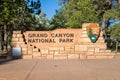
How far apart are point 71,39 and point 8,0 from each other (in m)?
14.1

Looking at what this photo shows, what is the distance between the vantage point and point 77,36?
20.8m

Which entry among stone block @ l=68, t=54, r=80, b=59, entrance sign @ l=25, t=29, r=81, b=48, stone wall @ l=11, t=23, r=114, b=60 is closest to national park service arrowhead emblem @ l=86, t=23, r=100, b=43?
stone wall @ l=11, t=23, r=114, b=60

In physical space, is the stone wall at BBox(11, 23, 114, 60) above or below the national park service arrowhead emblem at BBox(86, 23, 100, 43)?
below

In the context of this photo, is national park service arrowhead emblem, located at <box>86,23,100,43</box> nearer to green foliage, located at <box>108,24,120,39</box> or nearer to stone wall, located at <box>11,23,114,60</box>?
stone wall, located at <box>11,23,114,60</box>

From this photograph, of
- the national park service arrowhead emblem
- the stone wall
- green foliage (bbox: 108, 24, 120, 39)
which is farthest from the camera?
green foliage (bbox: 108, 24, 120, 39)

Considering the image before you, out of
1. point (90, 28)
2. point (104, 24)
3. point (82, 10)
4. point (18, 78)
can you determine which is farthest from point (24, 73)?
point (104, 24)

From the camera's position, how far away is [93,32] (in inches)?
816

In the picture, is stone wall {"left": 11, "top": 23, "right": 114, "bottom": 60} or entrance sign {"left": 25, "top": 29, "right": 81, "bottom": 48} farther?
entrance sign {"left": 25, "top": 29, "right": 81, "bottom": 48}

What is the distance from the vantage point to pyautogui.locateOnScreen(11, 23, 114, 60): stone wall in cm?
2008

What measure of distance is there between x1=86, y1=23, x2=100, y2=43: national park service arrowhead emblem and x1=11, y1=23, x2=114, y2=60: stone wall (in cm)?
19

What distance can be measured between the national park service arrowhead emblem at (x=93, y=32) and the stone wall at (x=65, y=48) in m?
0.19

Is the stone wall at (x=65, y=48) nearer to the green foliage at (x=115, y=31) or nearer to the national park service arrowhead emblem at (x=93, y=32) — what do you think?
the national park service arrowhead emblem at (x=93, y=32)

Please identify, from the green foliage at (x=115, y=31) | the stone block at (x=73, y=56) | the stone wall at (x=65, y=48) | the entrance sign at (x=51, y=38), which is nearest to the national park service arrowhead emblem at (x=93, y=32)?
the stone wall at (x=65, y=48)

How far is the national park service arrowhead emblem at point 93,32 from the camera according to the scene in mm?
20620
